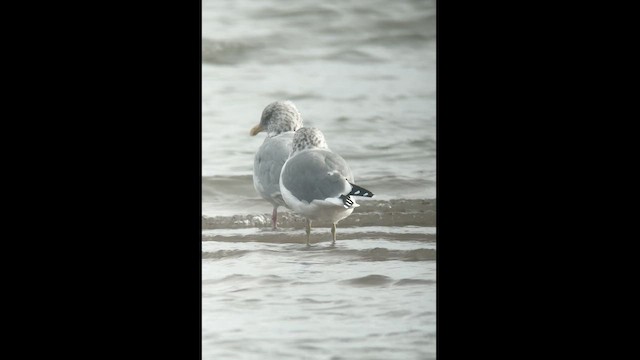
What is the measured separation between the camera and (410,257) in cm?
496

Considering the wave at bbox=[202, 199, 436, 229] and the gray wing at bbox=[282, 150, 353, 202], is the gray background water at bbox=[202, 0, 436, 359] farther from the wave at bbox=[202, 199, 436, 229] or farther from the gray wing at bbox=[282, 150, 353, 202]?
the gray wing at bbox=[282, 150, 353, 202]

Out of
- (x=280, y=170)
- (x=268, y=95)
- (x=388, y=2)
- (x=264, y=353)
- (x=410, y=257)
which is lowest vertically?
(x=264, y=353)

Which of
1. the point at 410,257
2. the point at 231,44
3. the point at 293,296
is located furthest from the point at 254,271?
the point at 231,44

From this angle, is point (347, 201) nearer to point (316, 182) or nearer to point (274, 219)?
point (316, 182)

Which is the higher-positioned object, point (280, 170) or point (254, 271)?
point (280, 170)

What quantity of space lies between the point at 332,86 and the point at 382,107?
0.23 m

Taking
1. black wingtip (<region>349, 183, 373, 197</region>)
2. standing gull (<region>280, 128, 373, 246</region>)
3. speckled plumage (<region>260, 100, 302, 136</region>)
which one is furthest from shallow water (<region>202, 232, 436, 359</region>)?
speckled plumage (<region>260, 100, 302, 136</region>)

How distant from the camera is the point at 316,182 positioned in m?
4.90

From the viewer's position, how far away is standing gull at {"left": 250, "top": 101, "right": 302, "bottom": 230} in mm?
5137

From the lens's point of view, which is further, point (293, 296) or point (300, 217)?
point (300, 217)

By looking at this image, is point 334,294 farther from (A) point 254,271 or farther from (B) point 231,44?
(B) point 231,44

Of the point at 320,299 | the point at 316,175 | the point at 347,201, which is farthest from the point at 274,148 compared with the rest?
the point at 320,299

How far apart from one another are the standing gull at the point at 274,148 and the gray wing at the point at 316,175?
132mm

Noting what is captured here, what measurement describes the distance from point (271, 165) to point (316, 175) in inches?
12.1
